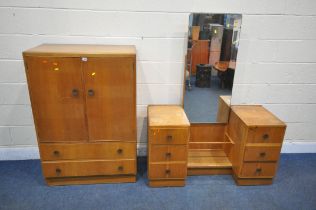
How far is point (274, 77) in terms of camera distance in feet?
8.61

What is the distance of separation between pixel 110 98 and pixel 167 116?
0.56 m

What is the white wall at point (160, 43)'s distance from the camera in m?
2.26

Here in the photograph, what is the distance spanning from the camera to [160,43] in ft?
7.87

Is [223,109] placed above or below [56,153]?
above

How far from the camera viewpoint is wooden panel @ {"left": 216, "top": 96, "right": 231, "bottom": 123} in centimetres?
261

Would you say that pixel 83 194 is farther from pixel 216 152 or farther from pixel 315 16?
pixel 315 16

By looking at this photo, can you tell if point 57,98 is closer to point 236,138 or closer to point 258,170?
point 236,138

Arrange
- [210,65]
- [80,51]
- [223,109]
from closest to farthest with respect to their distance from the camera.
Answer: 1. [80,51]
2. [210,65]
3. [223,109]

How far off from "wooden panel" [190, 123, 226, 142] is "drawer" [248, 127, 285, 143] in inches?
18.5

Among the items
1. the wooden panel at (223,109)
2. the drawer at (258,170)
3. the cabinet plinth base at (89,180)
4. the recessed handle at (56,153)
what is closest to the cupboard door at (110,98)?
the recessed handle at (56,153)

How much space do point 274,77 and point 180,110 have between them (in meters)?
1.09

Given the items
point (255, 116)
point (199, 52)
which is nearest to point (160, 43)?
point (199, 52)

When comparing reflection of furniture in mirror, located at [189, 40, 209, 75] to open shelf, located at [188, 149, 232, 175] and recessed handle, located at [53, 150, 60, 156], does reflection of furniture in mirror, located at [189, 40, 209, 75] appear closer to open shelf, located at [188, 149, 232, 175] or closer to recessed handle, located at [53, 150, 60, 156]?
open shelf, located at [188, 149, 232, 175]

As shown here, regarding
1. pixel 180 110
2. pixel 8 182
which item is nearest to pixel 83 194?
pixel 8 182
